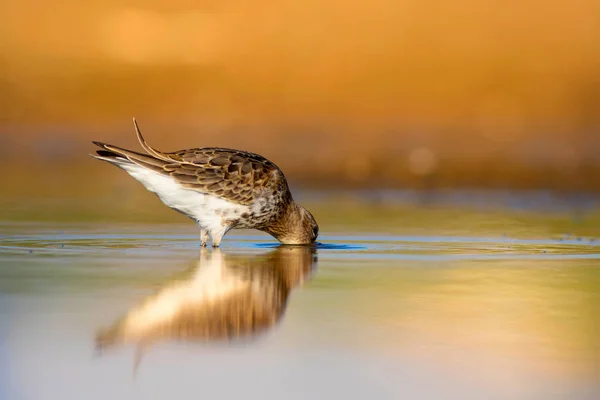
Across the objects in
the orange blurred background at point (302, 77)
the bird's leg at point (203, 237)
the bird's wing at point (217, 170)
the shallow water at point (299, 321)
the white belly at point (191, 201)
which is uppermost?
the orange blurred background at point (302, 77)

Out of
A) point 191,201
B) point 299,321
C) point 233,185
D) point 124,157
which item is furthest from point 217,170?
point 299,321

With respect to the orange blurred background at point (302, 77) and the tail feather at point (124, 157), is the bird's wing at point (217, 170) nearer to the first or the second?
the tail feather at point (124, 157)

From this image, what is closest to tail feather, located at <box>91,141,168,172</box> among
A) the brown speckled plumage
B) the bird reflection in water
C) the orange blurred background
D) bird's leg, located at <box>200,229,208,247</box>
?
the brown speckled plumage

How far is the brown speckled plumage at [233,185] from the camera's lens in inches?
457

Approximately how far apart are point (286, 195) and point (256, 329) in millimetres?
5356

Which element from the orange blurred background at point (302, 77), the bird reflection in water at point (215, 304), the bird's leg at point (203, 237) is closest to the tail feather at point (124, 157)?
the bird's leg at point (203, 237)

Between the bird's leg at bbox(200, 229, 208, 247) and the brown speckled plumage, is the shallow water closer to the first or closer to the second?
the bird's leg at bbox(200, 229, 208, 247)

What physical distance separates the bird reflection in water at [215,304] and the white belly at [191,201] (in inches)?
42.7

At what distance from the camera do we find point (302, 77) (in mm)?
25875

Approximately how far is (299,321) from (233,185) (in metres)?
4.44

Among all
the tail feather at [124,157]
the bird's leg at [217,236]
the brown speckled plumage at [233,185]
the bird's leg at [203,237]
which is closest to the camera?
the tail feather at [124,157]

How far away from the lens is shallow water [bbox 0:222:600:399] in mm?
6098

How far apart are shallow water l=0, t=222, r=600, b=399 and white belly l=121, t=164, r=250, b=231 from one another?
1.34 feet

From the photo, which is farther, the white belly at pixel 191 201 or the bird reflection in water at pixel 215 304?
the white belly at pixel 191 201
